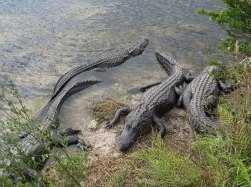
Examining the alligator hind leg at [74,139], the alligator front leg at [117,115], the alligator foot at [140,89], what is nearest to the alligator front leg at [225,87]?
the alligator foot at [140,89]

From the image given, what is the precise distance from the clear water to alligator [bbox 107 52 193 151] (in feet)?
1.49

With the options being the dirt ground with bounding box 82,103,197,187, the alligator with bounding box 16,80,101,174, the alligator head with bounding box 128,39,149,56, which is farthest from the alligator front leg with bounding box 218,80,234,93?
the alligator with bounding box 16,80,101,174

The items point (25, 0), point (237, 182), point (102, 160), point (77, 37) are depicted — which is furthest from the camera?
point (25, 0)

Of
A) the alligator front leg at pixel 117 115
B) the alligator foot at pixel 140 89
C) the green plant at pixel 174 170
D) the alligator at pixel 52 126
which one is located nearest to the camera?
the green plant at pixel 174 170

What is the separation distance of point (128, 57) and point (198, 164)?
4.72 meters

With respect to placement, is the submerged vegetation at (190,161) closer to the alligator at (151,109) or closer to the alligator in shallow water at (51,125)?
the alligator in shallow water at (51,125)

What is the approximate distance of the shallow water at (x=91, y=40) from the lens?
789 cm

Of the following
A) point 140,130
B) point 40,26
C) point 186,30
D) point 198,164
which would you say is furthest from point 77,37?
point 198,164

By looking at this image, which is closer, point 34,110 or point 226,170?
point 226,170

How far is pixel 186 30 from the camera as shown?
9.92 meters

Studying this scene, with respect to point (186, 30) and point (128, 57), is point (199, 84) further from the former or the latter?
point (186, 30)

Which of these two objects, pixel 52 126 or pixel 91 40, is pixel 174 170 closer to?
pixel 52 126

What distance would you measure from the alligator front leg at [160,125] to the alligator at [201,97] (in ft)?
1.42

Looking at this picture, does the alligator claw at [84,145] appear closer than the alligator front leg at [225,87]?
Yes
